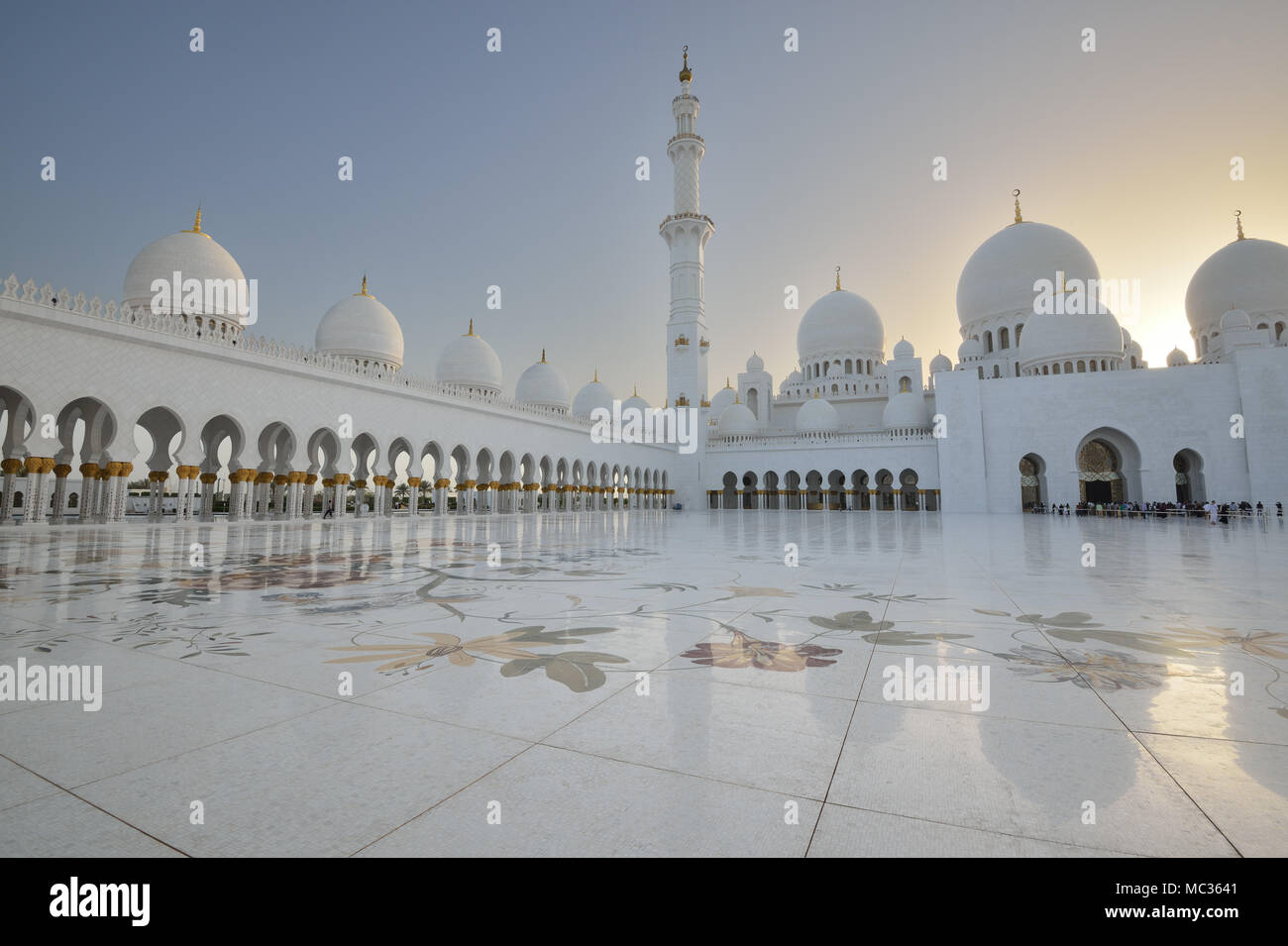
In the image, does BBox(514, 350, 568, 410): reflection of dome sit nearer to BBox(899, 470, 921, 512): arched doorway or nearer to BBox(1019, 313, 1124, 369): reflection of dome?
BBox(899, 470, 921, 512): arched doorway

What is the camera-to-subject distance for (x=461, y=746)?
146cm

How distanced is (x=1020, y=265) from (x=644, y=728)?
33.5m

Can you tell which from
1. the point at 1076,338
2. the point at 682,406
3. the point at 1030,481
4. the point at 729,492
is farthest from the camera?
the point at 729,492

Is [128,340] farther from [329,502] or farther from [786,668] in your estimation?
[786,668]

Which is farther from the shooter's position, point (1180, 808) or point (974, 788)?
point (974, 788)

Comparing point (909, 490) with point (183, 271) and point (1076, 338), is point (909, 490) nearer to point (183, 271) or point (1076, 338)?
point (1076, 338)

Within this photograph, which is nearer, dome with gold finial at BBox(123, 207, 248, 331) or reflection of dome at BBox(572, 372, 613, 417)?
dome with gold finial at BBox(123, 207, 248, 331)

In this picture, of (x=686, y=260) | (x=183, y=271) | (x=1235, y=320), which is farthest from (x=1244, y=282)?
(x=183, y=271)

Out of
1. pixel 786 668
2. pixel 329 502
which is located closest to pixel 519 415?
pixel 329 502

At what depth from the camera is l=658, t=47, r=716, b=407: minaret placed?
3059cm

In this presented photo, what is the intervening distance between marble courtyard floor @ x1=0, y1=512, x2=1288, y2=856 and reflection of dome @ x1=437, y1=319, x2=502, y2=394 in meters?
24.0

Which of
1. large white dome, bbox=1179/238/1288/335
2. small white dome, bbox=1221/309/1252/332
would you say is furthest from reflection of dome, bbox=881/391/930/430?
large white dome, bbox=1179/238/1288/335

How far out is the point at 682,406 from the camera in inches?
1289
